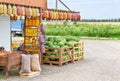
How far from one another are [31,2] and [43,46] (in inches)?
71.9

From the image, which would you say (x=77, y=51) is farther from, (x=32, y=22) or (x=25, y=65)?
(x=25, y=65)

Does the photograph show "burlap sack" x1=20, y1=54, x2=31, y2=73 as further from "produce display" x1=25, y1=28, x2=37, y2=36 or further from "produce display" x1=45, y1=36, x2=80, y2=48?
"produce display" x1=45, y1=36, x2=80, y2=48

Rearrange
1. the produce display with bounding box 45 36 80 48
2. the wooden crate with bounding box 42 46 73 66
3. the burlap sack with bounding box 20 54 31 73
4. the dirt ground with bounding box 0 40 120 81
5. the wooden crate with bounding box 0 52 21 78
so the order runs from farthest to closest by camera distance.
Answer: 1. the produce display with bounding box 45 36 80 48
2. the wooden crate with bounding box 42 46 73 66
3. the burlap sack with bounding box 20 54 31 73
4. the dirt ground with bounding box 0 40 120 81
5. the wooden crate with bounding box 0 52 21 78

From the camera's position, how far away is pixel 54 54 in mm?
15219

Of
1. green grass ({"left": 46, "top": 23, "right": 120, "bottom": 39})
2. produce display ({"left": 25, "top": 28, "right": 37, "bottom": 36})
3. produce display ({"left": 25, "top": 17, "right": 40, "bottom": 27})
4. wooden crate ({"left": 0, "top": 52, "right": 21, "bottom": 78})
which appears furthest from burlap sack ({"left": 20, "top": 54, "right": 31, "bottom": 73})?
green grass ({"left": 46, "top": 23, "right": 120, "bottom": 39})

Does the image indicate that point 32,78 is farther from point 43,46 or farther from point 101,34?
point 101,34

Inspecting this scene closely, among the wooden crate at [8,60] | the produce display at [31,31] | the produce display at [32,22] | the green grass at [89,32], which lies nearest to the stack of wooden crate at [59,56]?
the produce display at [31,31]

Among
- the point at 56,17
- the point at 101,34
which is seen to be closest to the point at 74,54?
the point at 56,17

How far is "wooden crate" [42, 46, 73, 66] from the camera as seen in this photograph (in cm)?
1498

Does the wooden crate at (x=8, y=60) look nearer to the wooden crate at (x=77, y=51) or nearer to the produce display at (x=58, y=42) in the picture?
the produce display at (x=58, y=42)

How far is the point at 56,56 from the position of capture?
15.1 metres

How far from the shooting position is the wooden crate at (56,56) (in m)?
15.0

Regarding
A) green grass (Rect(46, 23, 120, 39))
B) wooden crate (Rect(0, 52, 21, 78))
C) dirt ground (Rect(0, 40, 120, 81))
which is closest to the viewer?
wooden crate (Rect(0, 52, 21, 78))

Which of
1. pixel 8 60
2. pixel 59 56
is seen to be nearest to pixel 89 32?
pixel 59 56
